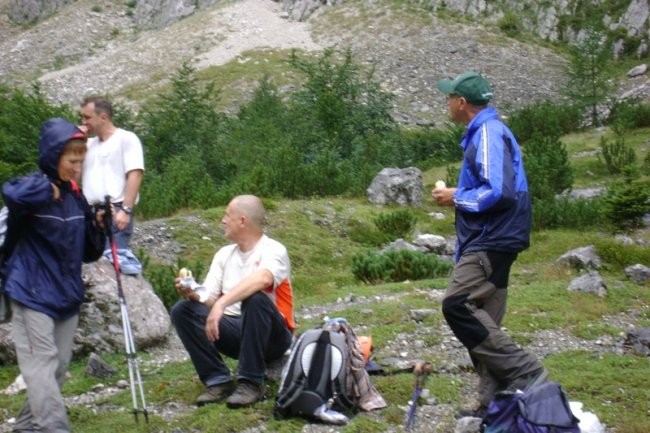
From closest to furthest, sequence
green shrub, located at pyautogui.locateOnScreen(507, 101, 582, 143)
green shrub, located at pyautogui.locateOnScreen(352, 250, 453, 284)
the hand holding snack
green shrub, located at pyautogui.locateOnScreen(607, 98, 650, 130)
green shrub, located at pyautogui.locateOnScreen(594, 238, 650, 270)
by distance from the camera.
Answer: the hand holding snack, green shrub, located at pyautogui.locateOnScreen(594, 238, 650, 270), green shrub, located at pyautogui.locateOnScreen(352, 250, 453, 284), green shrub, located at pyautogui.locateOnScreen(607, 98, 650, 130), green shrub, located at pyautogui.locateOnScreen(507, 101, 582, 143)

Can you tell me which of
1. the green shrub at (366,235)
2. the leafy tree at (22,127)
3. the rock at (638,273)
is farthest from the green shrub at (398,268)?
the leafy tree at (22,127)

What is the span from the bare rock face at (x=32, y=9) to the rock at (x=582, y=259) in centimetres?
6576

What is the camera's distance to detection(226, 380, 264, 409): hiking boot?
20.8 ft

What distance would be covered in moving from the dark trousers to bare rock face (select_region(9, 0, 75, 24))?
6920 cm

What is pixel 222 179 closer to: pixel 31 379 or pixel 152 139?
pixel 152 139

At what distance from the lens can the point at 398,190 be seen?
18578mm

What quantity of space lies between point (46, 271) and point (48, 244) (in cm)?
16

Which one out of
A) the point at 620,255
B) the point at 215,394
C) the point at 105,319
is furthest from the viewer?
the point at 620,255

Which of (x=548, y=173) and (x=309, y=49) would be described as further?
(x=309, y=49)

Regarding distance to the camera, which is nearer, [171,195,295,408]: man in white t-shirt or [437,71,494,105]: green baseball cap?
[437,71,494,105]: green baseball cap

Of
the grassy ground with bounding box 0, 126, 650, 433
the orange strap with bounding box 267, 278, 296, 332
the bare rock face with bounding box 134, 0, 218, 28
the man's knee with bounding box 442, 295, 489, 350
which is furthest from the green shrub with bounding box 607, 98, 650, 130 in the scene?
the bare rock face with bounding box 134, 0, 218, 28

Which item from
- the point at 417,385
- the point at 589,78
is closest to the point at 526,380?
the point at 417,385

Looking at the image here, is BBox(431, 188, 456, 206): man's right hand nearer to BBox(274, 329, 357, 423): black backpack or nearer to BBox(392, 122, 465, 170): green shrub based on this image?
BBox(274, 329, 357, 423): black backpack

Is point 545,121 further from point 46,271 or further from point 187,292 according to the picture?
point 46,271
